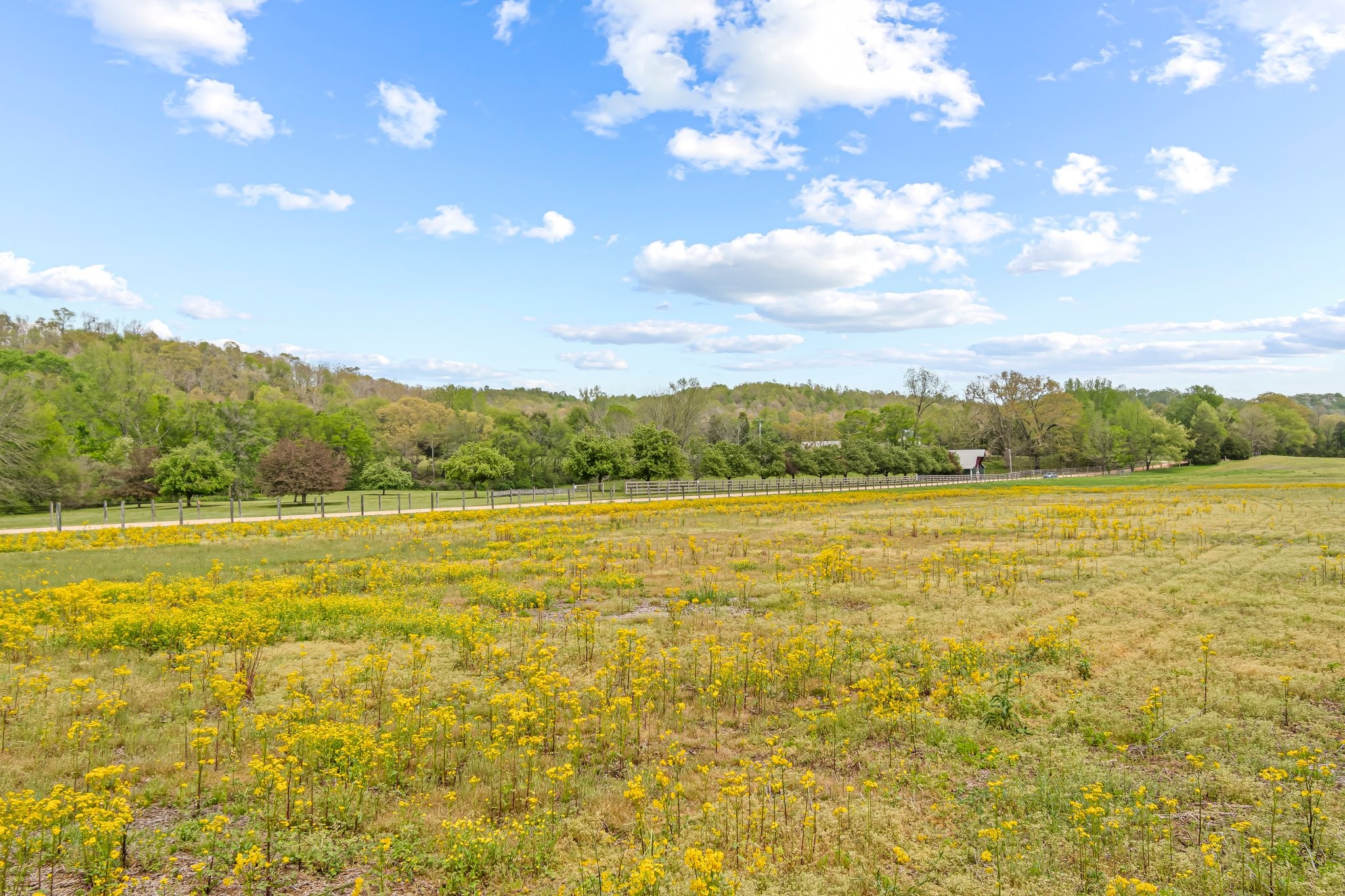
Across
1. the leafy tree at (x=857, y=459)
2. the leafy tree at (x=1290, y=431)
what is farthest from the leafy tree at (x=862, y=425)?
the leafy tree at (x=1290, y=431)

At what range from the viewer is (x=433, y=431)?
257 feet

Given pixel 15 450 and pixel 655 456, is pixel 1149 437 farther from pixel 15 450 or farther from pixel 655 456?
pixel 15 450

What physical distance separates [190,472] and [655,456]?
33.7 meters

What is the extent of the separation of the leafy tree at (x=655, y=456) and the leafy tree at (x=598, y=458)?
1.04 m

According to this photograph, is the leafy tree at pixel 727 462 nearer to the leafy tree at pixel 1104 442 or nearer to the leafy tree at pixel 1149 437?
the leafy tree at pixel 1104 442

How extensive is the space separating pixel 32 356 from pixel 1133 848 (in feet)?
324

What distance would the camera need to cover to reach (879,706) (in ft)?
24.8

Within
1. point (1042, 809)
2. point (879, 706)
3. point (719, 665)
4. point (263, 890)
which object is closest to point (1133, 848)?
point (1042, 809)

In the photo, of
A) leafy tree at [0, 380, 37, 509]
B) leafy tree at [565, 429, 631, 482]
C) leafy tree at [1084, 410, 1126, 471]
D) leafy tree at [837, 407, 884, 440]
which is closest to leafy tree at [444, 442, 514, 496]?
leafy tree at [565, 429, 631, 482]

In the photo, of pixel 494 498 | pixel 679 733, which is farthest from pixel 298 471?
pixel 679 733

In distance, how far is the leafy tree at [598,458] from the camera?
55938mm

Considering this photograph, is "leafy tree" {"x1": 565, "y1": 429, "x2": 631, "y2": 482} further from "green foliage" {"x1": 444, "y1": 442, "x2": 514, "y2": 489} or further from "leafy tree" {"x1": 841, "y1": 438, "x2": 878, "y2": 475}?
"leafy tree" {"x1": 841, "y1": 438, "x2": 878, "y2": 475}

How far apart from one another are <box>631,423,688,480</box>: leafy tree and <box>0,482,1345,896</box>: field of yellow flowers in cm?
4195

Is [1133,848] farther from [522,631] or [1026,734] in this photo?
[522,631]
